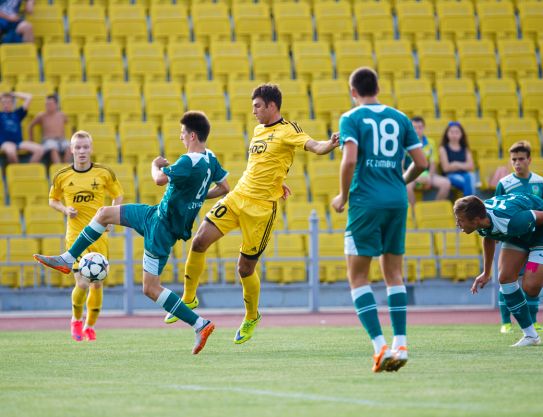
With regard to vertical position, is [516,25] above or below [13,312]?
above

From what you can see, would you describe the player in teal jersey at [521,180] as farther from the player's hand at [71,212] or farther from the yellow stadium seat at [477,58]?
the yellow stadium seat at [477,58]

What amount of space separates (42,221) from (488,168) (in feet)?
24.3

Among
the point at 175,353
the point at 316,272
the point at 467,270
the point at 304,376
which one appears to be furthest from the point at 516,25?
the point at 304,376

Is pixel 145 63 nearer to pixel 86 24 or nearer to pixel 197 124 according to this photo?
pixel 86 24

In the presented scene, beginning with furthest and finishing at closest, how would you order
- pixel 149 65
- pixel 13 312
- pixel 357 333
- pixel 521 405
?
1. pixel 149 65
2. pixel 13 312
3. pixel 357 333
4. pixel 521 405

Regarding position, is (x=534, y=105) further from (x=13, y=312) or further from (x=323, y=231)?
(x=13, y=312)

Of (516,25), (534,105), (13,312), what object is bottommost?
(13,312)

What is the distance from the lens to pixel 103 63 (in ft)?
61.5

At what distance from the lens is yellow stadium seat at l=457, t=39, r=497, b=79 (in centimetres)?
1969

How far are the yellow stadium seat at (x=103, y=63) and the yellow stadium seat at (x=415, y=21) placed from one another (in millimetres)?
5522

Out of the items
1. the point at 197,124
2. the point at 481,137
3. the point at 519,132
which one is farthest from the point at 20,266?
the point at 519,132

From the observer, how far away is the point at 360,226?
7.36m

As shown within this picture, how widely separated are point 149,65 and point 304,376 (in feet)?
40.9

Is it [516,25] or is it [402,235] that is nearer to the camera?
[402,235]
